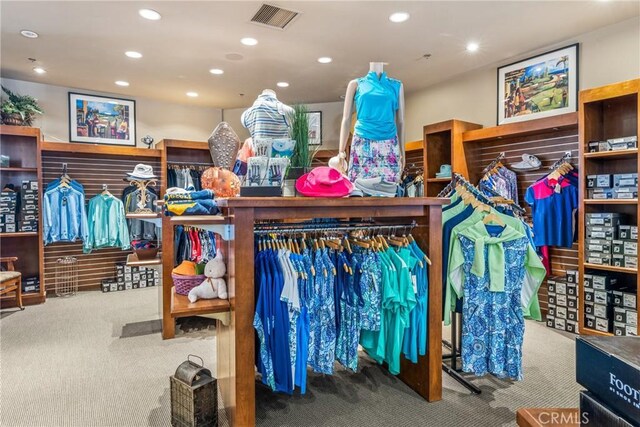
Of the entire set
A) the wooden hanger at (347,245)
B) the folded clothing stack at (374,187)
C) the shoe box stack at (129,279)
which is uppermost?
the folded clothing stack at (374,187)

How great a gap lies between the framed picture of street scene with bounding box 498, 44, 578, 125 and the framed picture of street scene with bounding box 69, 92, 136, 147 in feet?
19.0

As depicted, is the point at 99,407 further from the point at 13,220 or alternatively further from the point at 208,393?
the point at 13,220

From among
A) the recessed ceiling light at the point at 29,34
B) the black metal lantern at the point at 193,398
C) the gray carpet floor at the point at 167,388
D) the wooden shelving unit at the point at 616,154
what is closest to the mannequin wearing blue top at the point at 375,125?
the gray carpet floor at the point at 167,388

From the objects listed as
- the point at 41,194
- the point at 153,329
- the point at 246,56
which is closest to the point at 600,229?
the point at 246,56

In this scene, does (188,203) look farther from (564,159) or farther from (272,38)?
(564,159)

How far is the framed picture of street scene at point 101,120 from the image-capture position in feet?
19.7

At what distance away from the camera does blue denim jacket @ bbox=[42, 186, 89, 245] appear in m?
5.33

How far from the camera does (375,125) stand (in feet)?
9.34

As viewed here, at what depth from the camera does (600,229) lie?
142 inches

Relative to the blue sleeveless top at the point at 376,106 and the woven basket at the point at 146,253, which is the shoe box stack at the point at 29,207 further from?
the blue sleeveless top at the point at 376,106

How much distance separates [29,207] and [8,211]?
9.0 inches

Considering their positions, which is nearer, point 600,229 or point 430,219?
point 430,219

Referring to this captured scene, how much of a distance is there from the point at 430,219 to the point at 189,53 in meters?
3.69

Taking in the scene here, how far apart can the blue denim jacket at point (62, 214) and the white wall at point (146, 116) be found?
103cm
